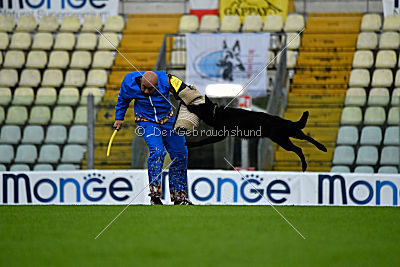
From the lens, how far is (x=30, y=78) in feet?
41.6

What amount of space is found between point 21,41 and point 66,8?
113 centimetres

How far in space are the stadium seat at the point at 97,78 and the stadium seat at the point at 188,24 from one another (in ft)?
5.86

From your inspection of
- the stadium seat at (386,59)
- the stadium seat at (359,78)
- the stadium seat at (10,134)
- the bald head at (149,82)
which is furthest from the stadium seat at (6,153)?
the stadium seat at (386,59)

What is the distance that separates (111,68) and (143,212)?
7.18m

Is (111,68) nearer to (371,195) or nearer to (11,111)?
(11,111)

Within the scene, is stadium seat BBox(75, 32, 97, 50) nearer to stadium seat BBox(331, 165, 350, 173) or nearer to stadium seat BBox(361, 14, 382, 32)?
stadium seat BBox(361, 14, 382, 32)

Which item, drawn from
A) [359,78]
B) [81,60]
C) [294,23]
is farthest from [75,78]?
[359,78]

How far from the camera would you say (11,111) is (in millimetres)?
9578

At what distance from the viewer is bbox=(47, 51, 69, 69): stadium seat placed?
42.4ft

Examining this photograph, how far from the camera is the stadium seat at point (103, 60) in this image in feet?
42.6

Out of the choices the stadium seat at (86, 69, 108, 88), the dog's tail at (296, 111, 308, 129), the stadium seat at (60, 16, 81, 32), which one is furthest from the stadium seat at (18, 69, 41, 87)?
the dog's tail at (296, 111, 308, 129)

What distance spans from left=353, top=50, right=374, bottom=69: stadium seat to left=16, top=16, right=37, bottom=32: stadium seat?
604cm

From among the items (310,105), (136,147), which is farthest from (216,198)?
(310,105)

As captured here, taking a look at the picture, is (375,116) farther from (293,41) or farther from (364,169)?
(293,41)
